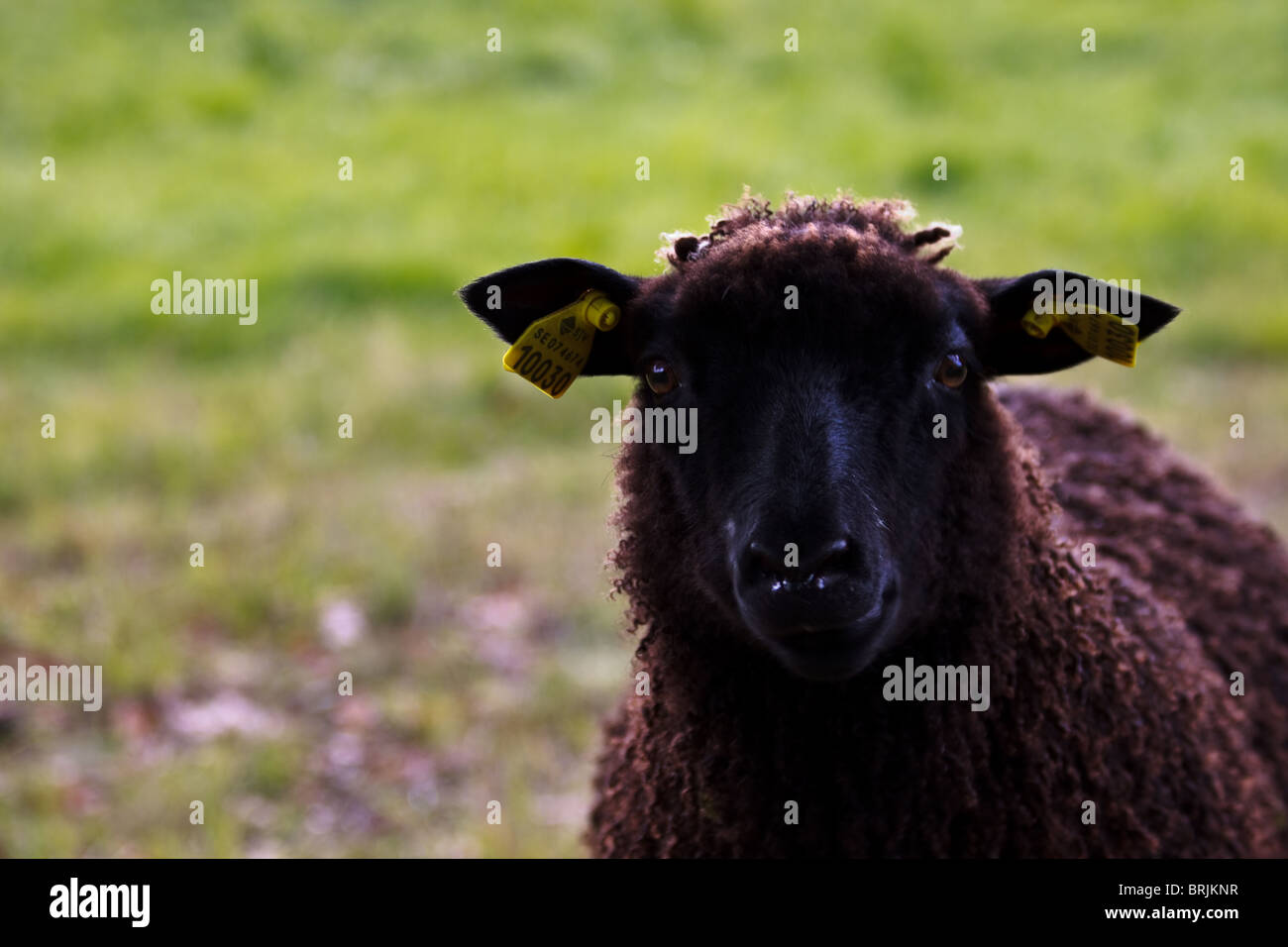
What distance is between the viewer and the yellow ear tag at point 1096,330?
371 centimetres

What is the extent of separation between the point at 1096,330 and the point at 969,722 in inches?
43.6

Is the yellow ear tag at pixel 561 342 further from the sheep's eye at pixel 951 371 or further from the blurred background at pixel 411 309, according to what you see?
the sheep's eye at pixel 951 371

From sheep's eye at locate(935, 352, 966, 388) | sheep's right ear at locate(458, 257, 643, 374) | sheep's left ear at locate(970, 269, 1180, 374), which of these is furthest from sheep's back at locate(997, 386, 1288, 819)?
sheep's right ear at locate(458, 257, 643, 374)

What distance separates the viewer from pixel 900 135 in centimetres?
1561

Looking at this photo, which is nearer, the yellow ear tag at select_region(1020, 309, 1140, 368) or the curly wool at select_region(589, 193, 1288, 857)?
Result: the curly wool at select_region(589, 193, 1288, 857)

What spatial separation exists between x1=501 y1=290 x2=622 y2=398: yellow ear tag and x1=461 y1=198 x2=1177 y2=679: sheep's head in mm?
62

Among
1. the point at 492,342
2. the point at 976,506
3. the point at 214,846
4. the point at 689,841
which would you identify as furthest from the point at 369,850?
the point at 492,342

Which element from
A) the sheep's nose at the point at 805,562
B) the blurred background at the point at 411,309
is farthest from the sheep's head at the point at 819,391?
the blurred background at the point at 411,309

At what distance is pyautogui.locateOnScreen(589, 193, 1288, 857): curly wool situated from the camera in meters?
3.58

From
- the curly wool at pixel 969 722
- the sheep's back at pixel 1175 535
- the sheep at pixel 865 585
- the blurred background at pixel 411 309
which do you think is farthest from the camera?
the blurred background at pixel 411 309

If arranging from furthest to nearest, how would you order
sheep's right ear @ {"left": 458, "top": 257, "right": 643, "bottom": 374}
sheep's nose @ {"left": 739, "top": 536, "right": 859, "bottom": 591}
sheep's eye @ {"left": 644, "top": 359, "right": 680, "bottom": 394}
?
sheep's right ear @ {"left": 458, "top": 257, "right": 643, "bottom": 374} < sheep's eye @ {"left": 644, "top": 359, "right": 680, "bottom": 394} < sheep's nose @ {"left": 739, "top": 536, "right": 859, "bottom": 591}

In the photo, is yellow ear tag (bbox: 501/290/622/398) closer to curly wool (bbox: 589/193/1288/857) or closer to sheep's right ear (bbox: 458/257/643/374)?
sheep's right ear (bbox: 458/257/643/374)

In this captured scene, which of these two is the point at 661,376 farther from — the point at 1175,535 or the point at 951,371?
the point at 1175,535

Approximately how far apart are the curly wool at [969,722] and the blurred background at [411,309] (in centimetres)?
43
